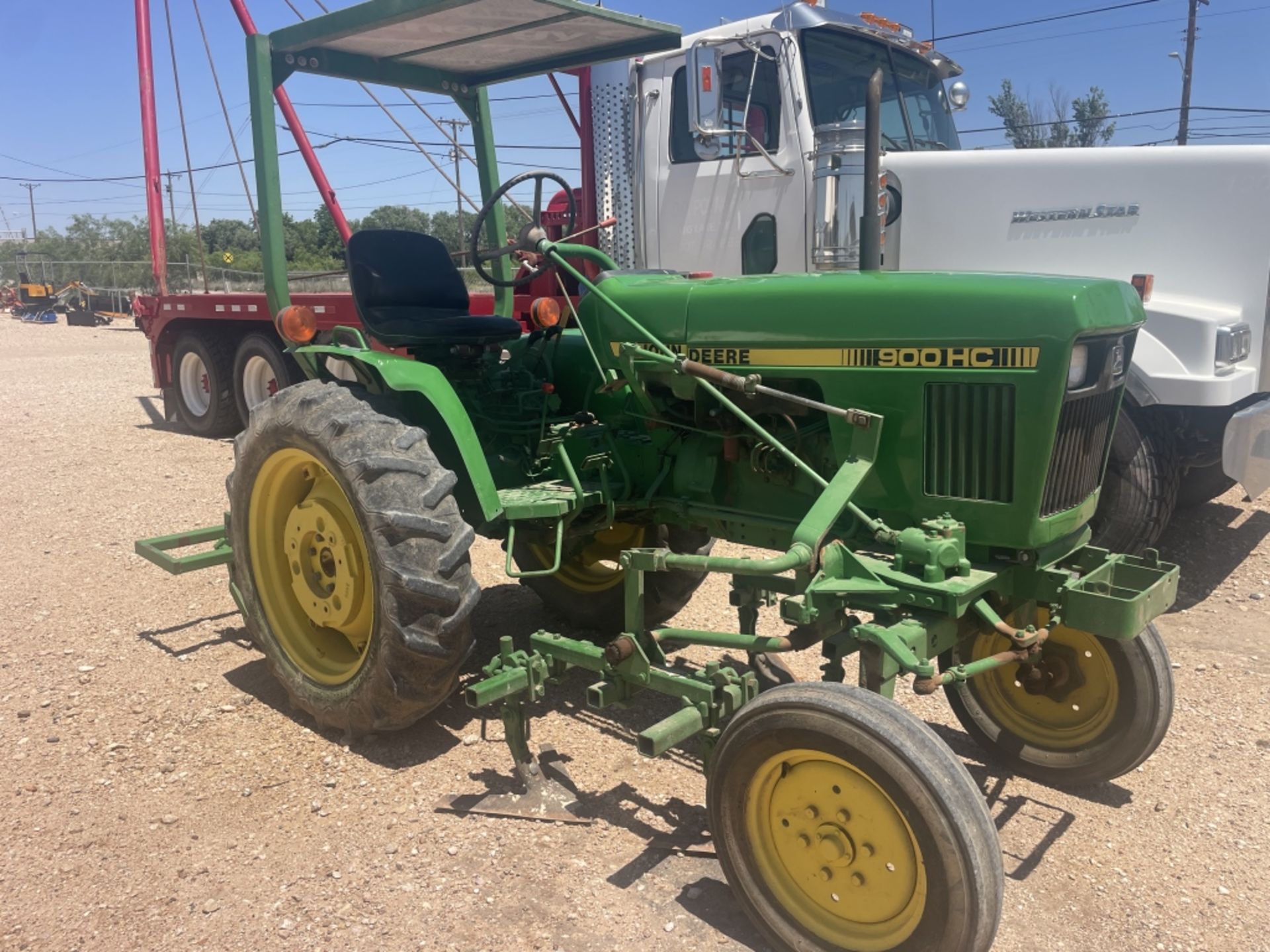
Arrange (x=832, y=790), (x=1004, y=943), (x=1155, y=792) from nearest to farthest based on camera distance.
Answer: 1. (x=832, y=790)
2. (x=1004, y=943)
3. (x=1155, y=792)

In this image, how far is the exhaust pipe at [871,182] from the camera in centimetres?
317

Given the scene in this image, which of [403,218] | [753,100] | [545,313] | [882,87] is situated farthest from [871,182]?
[403,218]

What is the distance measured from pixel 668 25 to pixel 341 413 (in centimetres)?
190

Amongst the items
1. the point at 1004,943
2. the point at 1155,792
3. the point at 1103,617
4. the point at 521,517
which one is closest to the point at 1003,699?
the point at 1155,792

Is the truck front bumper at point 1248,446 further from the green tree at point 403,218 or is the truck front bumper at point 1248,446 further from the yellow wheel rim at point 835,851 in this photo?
the green tree at point 403,218

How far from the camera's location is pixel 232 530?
12.0ft

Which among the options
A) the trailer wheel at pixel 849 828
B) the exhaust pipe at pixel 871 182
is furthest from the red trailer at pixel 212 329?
the trailer wheel at pixel 849 828

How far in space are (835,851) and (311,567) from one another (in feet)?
6.80

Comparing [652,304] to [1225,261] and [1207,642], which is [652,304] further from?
[1225,261]

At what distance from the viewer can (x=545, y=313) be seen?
12.5ft

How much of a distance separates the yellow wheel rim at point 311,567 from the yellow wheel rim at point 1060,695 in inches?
78.0

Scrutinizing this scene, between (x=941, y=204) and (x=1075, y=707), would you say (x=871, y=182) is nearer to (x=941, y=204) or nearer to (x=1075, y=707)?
(x=1075, y=707)

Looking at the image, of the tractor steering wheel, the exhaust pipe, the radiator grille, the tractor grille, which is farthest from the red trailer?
the radiator grille

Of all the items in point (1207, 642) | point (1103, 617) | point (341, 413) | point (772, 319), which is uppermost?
point (772, 319)
